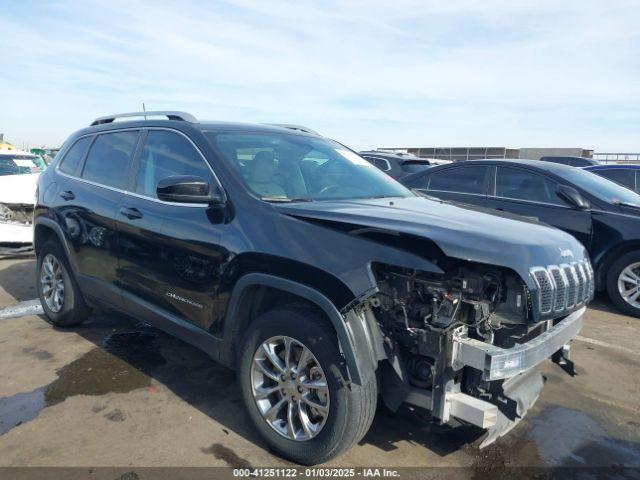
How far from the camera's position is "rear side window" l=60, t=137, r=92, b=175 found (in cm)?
492

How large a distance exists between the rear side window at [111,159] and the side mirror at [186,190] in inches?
44.8

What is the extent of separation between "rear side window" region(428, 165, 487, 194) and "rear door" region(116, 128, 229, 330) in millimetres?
4577

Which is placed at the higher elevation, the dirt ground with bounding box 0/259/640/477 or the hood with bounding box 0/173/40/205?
the hood with bounding box 0/173/40/205

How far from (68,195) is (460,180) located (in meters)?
4.99

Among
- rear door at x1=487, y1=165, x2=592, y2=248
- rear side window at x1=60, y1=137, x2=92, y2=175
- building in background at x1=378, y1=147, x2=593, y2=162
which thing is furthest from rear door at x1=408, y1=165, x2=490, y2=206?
building in background at x1=378, y1=147, x2=593, y2=162

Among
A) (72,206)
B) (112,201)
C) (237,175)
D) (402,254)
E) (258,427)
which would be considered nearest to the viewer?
(402,254)

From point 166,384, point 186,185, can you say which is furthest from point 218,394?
point 186,185

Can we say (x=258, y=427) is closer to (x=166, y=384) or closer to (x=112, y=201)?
(x=166, y=384)

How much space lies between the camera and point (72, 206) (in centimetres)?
468

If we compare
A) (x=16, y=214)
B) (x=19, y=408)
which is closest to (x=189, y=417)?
(x=19, y=408)

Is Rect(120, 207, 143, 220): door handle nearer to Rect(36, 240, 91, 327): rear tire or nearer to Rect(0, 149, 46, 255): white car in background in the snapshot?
Rect(36, 240, 91, 327): rear tire

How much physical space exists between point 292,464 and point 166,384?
146 cm

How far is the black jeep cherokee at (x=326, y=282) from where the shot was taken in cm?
259

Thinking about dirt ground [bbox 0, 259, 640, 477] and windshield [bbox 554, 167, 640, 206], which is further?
windshield [bbox 554, 167, 640, 206]
